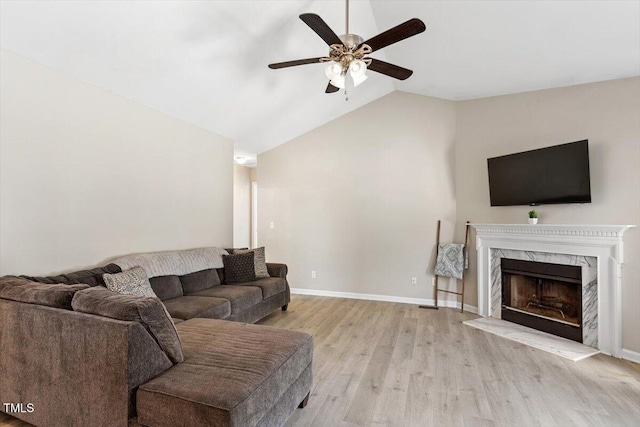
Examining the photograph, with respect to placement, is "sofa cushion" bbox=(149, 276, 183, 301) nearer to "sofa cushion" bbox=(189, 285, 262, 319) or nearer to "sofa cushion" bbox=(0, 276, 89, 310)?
"sofa cushion" bbox=(189, 285, 262, 319)

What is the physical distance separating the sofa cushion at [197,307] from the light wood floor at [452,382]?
3.25ft

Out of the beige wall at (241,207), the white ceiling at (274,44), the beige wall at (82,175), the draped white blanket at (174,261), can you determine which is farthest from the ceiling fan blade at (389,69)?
the beige wall at (241,207)

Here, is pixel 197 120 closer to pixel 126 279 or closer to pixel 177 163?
pixel 177 163

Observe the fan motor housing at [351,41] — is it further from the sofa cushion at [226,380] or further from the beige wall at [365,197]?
the beige wall at [365,197]

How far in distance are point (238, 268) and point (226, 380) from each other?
8.57 ft

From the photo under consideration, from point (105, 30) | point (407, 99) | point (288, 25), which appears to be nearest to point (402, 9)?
point (288, 25)

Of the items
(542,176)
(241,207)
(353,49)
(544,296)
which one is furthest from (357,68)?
(241,207)

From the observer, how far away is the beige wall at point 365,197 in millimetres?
4758

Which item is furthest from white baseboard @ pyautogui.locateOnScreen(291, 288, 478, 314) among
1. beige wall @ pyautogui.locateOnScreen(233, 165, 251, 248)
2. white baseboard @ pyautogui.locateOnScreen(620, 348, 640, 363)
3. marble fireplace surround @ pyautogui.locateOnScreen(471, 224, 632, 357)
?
beige wall @ pyautogui.locateOnScreen(233, 165, 251, 248)

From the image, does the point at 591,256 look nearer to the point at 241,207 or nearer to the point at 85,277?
the point at 85,277

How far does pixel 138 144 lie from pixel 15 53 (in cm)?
117

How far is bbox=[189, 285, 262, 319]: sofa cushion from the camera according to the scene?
3.28 m

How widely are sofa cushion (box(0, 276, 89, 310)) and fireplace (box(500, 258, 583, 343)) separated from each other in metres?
4.33

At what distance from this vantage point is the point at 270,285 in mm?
3941
